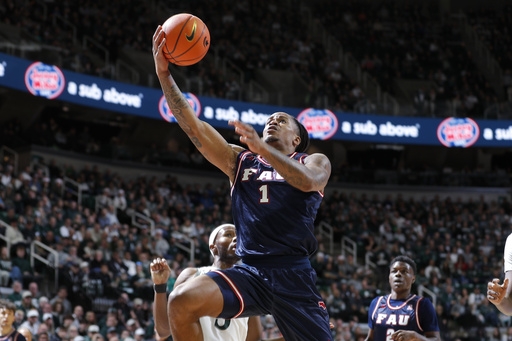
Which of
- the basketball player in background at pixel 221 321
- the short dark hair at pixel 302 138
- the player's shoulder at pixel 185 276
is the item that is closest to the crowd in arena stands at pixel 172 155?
the basketball player in background at pixel 221 321

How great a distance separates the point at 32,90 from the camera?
20.7 m

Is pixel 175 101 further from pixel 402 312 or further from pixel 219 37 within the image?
pixel 219 37

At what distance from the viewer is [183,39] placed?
5176 mm

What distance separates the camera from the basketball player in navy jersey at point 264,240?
429 centimetres

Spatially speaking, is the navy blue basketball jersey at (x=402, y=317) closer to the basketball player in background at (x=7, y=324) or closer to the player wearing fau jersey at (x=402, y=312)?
the player wearing fau jersey at (x=402, y=312)

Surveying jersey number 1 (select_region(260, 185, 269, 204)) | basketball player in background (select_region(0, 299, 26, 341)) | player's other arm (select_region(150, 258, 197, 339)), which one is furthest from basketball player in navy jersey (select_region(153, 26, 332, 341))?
basketball player in background (select_region(0, 299, 26, 341))

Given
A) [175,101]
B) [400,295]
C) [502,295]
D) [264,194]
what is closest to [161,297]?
[264,194]

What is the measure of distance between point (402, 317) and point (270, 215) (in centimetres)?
304

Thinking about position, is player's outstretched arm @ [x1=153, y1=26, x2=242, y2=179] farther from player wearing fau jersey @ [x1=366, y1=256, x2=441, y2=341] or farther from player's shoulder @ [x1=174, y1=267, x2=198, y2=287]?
player wearing fau jersey @ [x1=366, y1=256, x2=441, y2=341]

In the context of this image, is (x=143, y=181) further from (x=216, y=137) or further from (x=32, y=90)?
(x=216, y=137)

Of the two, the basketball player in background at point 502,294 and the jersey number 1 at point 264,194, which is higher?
the jersey number 1 at point 264,194

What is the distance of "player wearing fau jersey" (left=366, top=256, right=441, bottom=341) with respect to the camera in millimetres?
7090

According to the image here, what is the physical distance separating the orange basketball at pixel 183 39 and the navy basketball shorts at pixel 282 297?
157cm

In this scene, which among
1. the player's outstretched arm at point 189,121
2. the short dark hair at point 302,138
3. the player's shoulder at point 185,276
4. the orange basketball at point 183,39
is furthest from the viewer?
the player's shoulder at point 185,276
